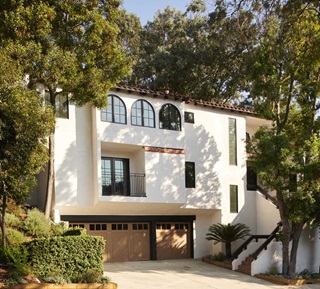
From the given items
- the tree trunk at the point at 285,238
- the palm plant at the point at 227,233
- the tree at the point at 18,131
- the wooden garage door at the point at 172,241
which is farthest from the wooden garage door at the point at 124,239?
the tree at the point at 18,131

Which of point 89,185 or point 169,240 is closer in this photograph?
point 89,185

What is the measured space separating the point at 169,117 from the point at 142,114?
60.9 inches

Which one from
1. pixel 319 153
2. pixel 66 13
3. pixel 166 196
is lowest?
pixel 166 196

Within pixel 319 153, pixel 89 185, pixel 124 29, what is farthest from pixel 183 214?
pixel 124 29

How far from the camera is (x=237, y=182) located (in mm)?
26703

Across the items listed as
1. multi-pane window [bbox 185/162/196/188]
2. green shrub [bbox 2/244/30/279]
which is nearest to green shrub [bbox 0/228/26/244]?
green shrub [bbox 2/244/30/279]

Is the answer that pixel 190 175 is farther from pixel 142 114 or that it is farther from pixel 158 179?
pixel 142 114

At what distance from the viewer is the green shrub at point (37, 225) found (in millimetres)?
18000

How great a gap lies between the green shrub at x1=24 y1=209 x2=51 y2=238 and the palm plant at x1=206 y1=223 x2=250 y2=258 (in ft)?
31.0

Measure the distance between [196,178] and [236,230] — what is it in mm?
3259

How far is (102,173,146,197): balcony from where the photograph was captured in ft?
74.1

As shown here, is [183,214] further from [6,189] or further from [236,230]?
[6,189]

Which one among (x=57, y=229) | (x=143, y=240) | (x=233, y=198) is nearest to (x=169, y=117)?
(x=233, y=198)

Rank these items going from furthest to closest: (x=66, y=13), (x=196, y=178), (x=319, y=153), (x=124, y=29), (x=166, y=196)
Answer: (x=124, y=29) → (x=196, y=178) → (x=166, y=196) → (x=319, y=153) → (x=66, y=13)
